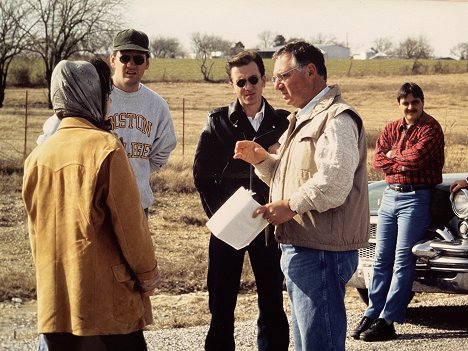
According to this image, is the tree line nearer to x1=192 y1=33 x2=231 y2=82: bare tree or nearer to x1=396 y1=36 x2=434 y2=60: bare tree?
x1=192 y1=33 x2=231 y2=82: bare tree

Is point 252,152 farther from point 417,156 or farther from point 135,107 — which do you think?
point 417,156

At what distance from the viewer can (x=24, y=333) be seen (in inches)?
242

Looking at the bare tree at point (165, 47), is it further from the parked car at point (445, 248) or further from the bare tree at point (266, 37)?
the parked car at point (445, 248)

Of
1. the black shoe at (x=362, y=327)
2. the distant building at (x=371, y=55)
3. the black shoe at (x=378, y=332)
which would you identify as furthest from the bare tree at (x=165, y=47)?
the black shoe at (x=378, y=332)

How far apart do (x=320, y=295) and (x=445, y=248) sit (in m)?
2.13

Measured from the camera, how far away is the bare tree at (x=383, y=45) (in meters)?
11.4

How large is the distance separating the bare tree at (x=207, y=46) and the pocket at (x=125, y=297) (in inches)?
312

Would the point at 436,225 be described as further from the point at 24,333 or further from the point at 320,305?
the point at 24,333

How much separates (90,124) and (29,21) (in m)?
7.45

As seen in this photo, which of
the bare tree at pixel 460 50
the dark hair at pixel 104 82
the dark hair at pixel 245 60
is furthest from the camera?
the bare tree at pixel 460 50

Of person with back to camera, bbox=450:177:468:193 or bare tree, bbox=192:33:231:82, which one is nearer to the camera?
person with back to camera, bbox=450:177:468:193

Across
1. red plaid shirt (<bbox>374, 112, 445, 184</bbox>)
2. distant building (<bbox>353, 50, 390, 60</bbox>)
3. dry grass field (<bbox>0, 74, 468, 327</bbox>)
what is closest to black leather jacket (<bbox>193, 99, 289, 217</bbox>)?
red plaid shirt (<bbox>374, 112, 445, 184</bbox>)

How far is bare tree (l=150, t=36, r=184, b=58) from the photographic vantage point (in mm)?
10438

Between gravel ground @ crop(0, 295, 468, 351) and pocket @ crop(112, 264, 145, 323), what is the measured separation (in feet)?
7.00
